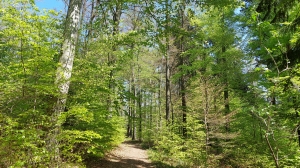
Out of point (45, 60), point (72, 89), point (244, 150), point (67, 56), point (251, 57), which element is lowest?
point (244, 150)

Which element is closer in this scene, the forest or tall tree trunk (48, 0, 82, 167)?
the forest

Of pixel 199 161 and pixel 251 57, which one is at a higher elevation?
pixel 251 57

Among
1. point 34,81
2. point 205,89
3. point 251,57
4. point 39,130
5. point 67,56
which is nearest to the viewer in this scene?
point 39,130

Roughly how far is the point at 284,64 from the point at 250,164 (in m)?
7.18

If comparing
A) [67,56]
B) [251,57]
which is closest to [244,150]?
[251,57]

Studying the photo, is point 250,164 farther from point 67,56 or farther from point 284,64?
point 67,56

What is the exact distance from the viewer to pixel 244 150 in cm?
953

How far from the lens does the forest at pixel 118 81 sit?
3.40 meters

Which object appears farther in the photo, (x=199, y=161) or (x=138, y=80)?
(x=138, y=80)

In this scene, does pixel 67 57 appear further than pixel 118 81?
No

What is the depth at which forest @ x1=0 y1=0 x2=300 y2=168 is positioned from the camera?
134 inches

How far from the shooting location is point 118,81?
8.73 metres

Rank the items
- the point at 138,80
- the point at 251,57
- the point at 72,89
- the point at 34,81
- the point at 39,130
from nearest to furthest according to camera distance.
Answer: the point at 39,130, the point at 34,81, the point at 72,89, the point at 251,57, the point at 138,80

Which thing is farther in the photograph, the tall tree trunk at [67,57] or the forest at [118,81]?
the tall tree trunk at [67,57]
